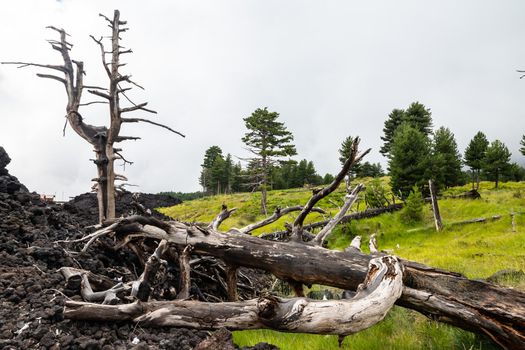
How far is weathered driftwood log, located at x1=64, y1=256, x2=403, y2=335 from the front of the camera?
10.8ft

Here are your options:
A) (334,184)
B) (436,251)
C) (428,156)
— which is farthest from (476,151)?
(334,184)

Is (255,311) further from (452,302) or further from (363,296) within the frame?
(452,302)

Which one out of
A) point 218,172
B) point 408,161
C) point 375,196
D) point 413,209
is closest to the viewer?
point 413,209

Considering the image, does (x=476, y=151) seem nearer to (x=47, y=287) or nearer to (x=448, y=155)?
(x=448, y=155)

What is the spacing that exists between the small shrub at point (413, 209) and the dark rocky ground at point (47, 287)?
19529 millimetres

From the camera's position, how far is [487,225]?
66.2 feet

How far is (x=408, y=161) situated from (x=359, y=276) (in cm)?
3189

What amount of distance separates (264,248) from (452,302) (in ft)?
8.39

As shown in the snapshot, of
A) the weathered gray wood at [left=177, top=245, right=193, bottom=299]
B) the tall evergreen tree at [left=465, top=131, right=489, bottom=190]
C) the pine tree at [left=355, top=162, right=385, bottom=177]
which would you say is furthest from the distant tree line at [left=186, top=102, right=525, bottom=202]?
the weathered gray wood at [left=177, top=245, right=193, bottom=299]

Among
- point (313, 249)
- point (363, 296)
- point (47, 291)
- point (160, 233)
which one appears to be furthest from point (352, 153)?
point (47, 291)

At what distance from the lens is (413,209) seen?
23094mm

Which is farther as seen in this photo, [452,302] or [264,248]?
[264,248]

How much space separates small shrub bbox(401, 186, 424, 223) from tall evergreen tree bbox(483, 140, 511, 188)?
31.3 meters

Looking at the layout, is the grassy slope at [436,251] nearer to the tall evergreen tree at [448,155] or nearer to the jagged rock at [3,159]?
the jagged rock at [3,159]
